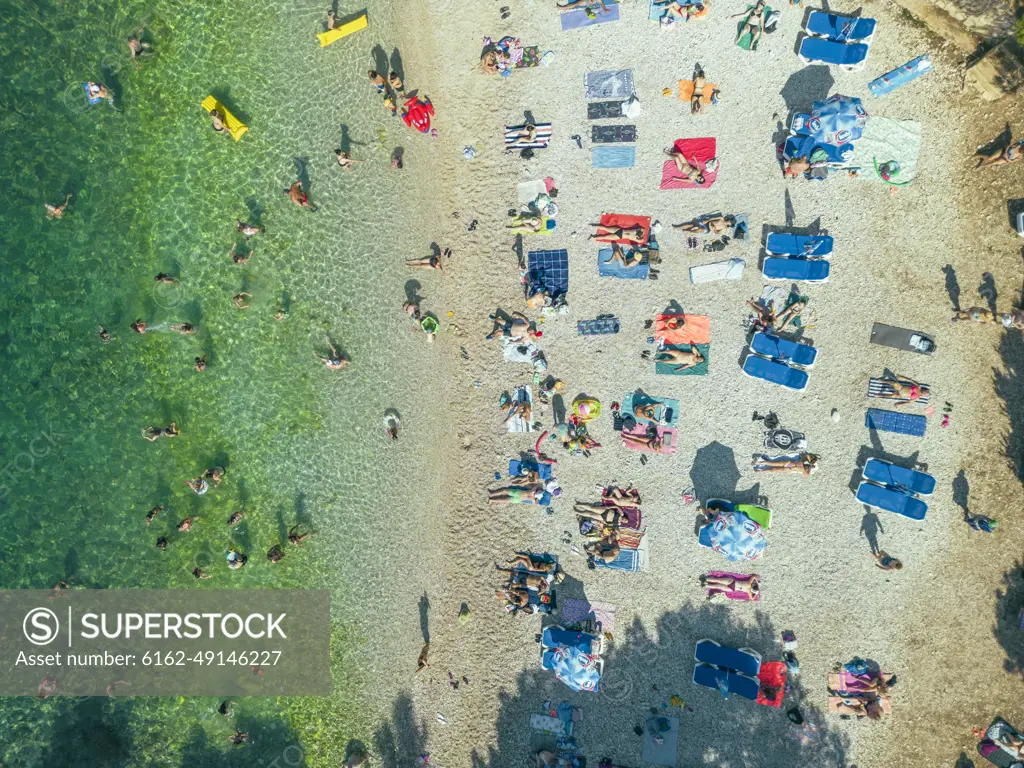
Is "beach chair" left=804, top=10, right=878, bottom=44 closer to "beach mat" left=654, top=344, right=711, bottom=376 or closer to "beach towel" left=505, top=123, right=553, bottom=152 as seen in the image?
"beach towel" left=505, top=123, right=553, bottom=152

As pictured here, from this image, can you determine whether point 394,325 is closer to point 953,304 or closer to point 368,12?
point 368,12

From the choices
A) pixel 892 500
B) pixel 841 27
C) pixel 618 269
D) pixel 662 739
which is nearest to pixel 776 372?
pixel 892 500

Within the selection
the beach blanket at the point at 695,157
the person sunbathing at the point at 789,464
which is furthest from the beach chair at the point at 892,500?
the beach blanket at the point at 695,157

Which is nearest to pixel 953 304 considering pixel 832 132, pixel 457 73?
pixel 832 132

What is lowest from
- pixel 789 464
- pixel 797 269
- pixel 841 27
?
pixel 789 464

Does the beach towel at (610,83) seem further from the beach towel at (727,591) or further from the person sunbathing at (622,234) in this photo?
the beach towel at (727,591)

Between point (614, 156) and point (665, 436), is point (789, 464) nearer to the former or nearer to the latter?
point (665, 436)
